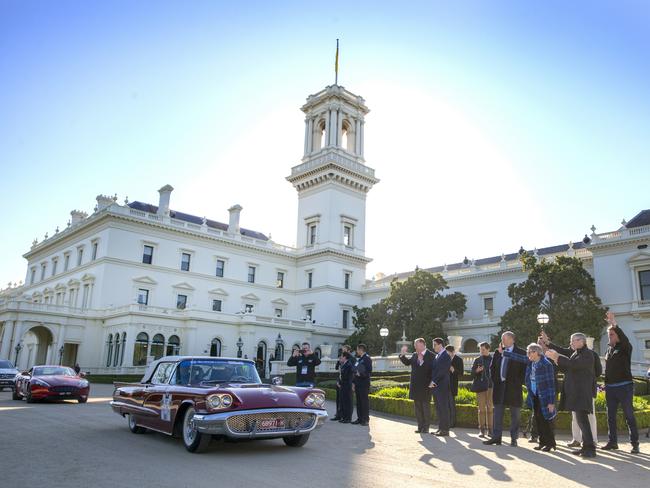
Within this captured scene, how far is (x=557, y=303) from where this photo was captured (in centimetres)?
3703

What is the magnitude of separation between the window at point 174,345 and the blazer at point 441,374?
3543 centimetres

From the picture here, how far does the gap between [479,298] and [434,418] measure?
37386mm

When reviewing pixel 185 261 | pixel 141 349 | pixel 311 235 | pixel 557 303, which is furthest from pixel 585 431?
pixel 311 235

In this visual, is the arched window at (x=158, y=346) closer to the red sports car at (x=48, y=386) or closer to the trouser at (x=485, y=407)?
the red sports car at (x=48, y=386)

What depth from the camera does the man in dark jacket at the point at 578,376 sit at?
895 centimetres

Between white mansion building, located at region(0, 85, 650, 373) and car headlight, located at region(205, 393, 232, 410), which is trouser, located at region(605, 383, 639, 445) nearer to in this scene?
car headlight, located at region(205, 393, 232, 410)

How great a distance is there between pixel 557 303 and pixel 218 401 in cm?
3379

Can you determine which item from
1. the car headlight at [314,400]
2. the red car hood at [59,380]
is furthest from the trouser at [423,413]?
the red car hood at [59,380]

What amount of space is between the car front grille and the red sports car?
1210cm

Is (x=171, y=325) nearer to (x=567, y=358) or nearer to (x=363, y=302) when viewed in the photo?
(x=363, y=302)

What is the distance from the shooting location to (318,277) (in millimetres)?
56531

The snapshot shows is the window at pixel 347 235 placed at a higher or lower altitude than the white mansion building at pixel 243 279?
higher

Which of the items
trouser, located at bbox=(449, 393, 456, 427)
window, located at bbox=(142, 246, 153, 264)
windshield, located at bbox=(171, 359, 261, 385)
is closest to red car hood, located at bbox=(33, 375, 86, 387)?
windshield, located at bbox=(171, 359, 261, 385)

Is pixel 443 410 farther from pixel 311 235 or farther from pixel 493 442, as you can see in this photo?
pixel 311 235
